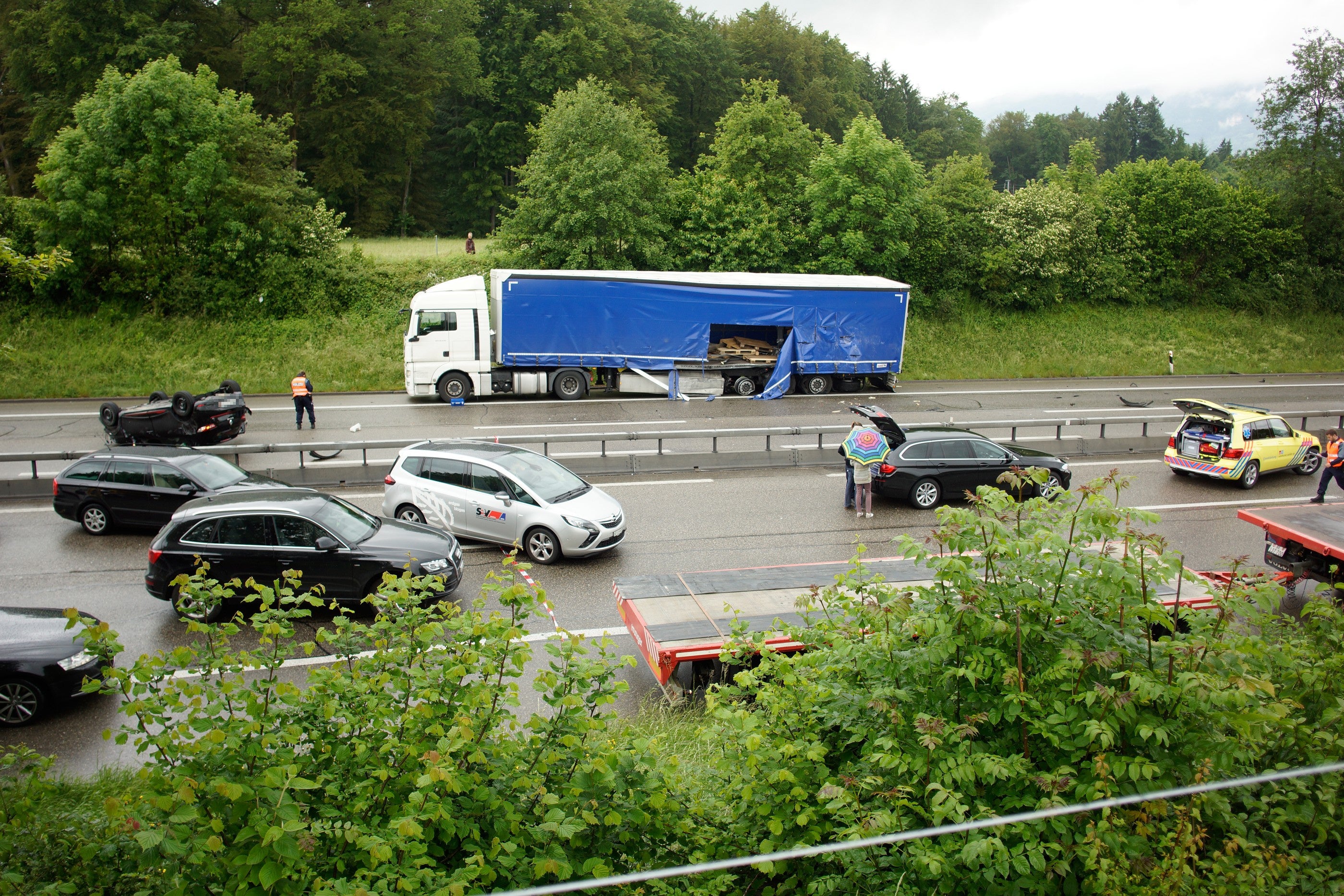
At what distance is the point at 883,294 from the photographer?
2678cm

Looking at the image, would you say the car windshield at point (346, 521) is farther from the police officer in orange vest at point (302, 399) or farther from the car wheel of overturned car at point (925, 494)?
the police officer in orange vest at point (302, 399)

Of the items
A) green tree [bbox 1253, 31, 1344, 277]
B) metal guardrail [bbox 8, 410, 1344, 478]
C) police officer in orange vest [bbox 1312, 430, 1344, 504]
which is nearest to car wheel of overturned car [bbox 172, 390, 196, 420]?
metal guardrail [bbox 8, 410, 1344, 478]

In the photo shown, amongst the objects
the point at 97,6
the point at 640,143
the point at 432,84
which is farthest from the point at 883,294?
the point at 97,6

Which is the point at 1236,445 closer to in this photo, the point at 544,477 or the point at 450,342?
the point at 544,477

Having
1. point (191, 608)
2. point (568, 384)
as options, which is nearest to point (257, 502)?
point (191, 608)

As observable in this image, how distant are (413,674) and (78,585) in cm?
971

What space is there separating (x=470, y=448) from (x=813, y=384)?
1603 cm

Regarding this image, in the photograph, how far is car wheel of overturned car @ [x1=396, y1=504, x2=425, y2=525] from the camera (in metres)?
13.0

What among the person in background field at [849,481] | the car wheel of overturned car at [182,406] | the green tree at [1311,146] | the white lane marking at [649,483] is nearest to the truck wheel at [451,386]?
the car wheel of overturned car at [182,406]

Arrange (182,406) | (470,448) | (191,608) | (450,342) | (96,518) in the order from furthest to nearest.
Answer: (450,342) → (182,406) → (96,518) → (470,448) → (191,608)

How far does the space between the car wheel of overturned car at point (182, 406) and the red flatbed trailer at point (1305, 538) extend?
19140 millimetres

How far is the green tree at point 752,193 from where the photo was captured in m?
34.0

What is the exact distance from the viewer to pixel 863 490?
602 inches

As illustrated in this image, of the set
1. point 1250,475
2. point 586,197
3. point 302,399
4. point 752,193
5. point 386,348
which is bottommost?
point 1250,475
